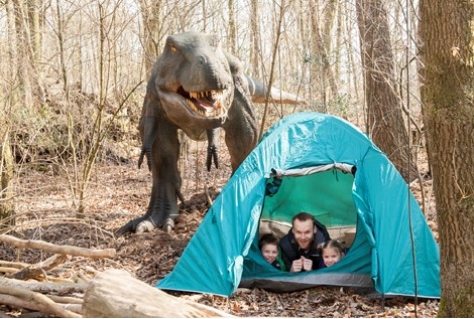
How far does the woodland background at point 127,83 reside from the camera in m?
7.96

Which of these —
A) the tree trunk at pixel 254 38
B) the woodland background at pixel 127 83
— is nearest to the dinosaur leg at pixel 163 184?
the woodland background at pixel 127 83

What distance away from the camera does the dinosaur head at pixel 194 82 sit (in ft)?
22.6

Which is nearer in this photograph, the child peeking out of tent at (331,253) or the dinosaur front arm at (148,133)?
the child peeking out of tent at (331,253)

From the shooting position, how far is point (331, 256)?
22.3 ft

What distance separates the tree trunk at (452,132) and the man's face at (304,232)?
7.53 feet

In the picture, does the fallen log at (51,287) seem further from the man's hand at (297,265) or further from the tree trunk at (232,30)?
the tree trunk at (232,30)

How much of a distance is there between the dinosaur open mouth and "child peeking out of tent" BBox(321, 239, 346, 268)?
165 centimetres

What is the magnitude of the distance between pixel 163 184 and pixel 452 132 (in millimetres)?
4303

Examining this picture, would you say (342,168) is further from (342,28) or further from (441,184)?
(342,28)

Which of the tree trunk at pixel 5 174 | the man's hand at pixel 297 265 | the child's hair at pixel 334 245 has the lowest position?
the man's hand at pixel 297 265

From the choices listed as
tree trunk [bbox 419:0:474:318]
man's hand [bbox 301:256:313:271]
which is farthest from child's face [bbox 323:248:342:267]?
tree trunk [bbox 419:0:474:318]

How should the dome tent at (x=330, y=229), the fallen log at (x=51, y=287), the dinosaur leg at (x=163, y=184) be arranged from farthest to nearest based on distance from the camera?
the dinosaur leg at (x=163, y=184) < the dome tent at (x=330, y=229) < the fallen log at (x=51, y=287)

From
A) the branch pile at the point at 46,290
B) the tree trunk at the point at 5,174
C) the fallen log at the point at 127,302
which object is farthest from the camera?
the tree trunk at the point at 5,174

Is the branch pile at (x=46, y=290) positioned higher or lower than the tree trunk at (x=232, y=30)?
lower
